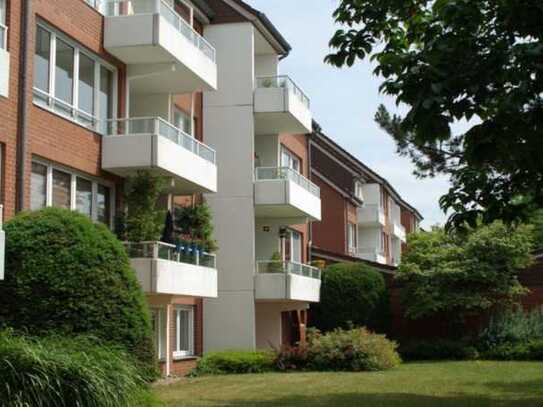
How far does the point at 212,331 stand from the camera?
28.9 metres

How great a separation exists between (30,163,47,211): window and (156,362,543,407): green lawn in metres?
4.91

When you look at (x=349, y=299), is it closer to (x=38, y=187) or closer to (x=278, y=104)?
(x=278, y=104)

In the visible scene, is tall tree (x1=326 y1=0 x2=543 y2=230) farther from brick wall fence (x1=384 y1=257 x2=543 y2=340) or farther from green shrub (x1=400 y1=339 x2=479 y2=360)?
brick wall fence (x1=384 y1=257 x2=543 y2=340)

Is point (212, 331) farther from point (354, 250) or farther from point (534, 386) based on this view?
point (354, 250)

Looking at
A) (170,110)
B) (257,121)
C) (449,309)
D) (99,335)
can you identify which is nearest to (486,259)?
(449,309)

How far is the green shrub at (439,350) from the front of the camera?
32750 millimetres

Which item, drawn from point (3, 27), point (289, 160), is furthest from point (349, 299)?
point (3, 27)

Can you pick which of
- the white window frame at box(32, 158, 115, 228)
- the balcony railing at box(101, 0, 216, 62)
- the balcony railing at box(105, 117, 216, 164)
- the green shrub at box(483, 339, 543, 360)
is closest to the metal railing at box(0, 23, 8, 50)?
the white window frame at box(32, 158, 115, 228)

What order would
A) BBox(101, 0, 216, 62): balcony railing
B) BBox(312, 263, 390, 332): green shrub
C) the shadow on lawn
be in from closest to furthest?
the shadow on lawn < BBox(101, 0, 216, 62): balcony railing < BBox(312, 263, 390, 332): green shrub

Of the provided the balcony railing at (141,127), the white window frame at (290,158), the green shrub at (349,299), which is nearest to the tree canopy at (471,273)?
the green shrub at (349,299)

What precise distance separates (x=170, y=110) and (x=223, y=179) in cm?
495

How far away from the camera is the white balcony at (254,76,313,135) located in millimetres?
29984

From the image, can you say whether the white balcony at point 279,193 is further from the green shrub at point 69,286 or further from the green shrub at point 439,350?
the green shrub at point 69,286

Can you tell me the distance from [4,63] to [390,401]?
1010 centimetres
